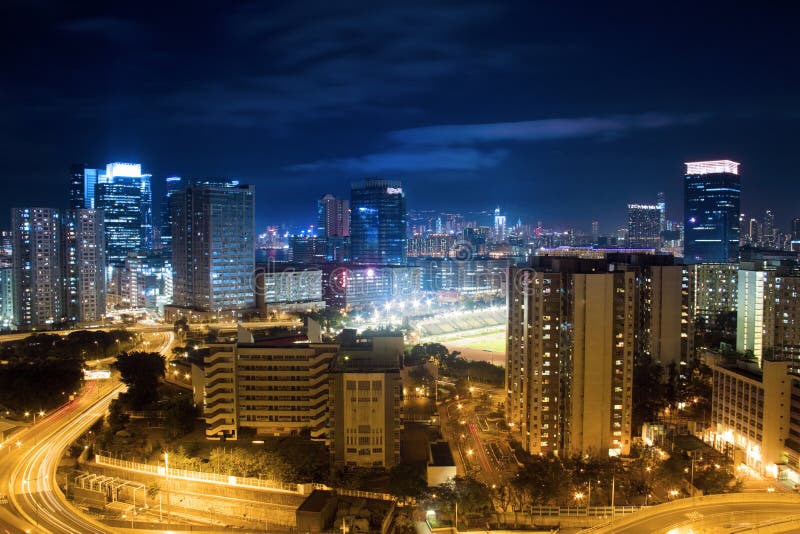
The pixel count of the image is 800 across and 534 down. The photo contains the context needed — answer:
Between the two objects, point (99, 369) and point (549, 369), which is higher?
point (549, 369)

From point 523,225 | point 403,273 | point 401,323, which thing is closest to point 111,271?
point 403,273

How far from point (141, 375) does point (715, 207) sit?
92.2ft

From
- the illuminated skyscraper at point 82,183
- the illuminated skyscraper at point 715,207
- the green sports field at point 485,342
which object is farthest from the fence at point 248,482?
the illuminated skyscraper at point 82,183

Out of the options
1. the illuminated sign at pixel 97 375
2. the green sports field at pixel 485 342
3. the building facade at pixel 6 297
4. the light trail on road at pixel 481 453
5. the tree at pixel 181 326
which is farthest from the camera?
the building facade at pixel 6 297

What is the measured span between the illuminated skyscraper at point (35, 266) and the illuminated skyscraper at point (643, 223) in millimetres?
34035

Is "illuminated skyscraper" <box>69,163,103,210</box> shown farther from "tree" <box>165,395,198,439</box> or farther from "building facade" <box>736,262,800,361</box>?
"building facade" <box>736,262,800,361</box>

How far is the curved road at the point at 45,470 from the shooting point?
8.81 metres

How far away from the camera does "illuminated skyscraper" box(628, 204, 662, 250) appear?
1719 inches

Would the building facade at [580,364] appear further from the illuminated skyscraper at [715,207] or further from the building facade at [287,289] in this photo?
the illuminated skyscraper at [715,207]

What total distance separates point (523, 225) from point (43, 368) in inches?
1883

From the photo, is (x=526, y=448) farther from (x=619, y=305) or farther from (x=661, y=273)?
(x=661, y=273)

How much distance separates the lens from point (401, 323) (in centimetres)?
2466

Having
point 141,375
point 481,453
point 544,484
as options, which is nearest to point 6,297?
point 141,375

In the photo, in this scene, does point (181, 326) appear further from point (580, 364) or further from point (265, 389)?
point (580, 364)
